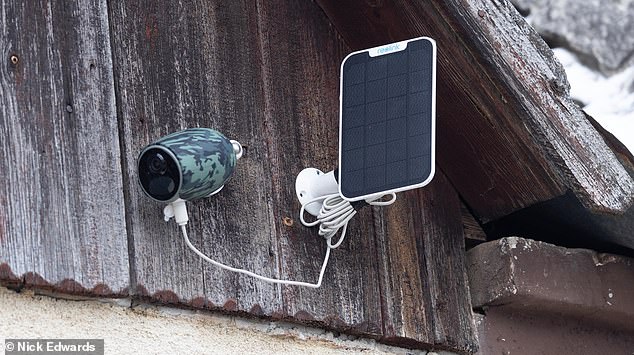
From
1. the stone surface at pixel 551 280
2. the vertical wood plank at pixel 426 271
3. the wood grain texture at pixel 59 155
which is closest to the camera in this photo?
the wood grain texture at pixel 59 155

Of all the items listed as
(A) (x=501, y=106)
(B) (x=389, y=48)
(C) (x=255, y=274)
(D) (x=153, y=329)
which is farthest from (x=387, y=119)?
(D) (x=153, y=329)

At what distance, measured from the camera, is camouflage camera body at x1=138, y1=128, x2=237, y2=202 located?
2.07 metres

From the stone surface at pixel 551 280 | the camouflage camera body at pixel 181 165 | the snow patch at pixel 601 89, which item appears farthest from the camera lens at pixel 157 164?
the snow patch at pixel 601 89

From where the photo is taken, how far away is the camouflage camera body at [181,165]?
2.07 metres

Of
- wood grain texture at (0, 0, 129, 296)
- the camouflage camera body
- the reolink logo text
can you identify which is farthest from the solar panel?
wood grain texture at (0, 0, 129, 296)

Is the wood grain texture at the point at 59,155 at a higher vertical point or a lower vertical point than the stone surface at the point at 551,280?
higher

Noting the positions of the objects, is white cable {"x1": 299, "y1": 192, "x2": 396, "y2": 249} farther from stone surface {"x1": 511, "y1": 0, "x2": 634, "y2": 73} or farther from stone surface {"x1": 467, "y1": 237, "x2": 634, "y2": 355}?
stone surface {"x1": 511, "y1": 0, "x2": 634, "y2": 73}

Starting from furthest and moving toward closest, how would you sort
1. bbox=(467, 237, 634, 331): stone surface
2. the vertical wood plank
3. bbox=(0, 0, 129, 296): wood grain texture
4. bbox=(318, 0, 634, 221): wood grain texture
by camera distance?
bbox=(467, 237, 634, 331): stone surface, the vertical wood plank, bbox=(318, 0, 634, 221): wood grain texture, bbox=(0, 0, 129, 296): wood grain texture

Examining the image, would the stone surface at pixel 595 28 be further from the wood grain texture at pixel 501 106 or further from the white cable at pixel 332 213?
the white cable at pixel 332 213

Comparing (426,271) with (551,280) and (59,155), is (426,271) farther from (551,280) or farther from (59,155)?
(59,155)

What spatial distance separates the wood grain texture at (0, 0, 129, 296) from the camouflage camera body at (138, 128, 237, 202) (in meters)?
0.08

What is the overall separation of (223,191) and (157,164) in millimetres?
250

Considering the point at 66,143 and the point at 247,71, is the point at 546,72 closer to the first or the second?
the point at 247,71

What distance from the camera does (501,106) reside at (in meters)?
2.44
